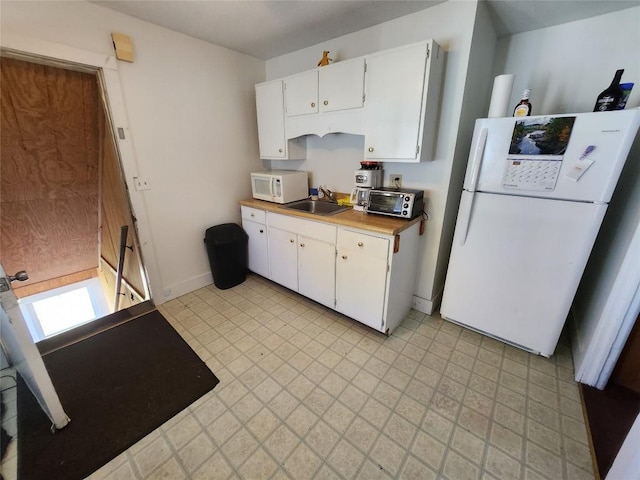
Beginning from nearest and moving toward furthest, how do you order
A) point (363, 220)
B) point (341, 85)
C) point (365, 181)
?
point (363, 220) → point (341, 85) → point (365, 181)

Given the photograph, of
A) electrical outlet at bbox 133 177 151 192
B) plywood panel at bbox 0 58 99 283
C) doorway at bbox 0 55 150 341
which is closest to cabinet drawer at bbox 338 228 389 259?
electrical outlet at bbox 133 177 151 192

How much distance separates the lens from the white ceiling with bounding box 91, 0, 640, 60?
1649mm

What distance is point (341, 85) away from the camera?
2031 mm

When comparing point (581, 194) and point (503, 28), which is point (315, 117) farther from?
point (581, 194)

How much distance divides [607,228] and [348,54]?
2383mm

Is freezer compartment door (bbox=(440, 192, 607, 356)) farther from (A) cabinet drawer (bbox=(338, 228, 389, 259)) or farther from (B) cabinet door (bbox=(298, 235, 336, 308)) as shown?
(B) cabinet door (bbox=(298, 235, 336, 308))

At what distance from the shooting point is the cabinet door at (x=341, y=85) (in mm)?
1941

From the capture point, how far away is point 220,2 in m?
1.72

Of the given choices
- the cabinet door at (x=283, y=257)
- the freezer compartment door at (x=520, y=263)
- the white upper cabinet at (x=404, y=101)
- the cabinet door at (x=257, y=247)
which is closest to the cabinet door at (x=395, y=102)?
the white upper cabinet at (x=404, y=101)

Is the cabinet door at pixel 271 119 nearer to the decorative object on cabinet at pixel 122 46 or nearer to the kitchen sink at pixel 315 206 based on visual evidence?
the kitchen sink at pixel 315 206

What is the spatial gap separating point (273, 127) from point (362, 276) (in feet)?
5.76

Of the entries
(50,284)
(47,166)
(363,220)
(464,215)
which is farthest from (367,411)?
(50,284)

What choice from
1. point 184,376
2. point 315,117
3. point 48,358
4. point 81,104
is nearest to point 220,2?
point 315,117

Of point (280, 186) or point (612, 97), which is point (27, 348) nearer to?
point (280, 186)
